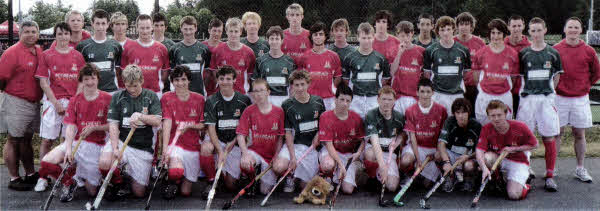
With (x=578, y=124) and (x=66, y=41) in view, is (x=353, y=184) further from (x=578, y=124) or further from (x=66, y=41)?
(x=66, y=41)

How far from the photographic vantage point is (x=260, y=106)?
16.0 ft

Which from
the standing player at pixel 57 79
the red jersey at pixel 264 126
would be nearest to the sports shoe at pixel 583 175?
the red jersey at pixel 264 126

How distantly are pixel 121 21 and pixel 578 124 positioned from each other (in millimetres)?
4571

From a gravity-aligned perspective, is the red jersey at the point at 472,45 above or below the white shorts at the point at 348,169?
above

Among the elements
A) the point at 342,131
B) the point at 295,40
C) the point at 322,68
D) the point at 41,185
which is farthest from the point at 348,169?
the point at 41,185

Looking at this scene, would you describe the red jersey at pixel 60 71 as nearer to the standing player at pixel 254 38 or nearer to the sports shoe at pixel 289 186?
the standing player at pixel 254 38

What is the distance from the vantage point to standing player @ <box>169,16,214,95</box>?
558 cm

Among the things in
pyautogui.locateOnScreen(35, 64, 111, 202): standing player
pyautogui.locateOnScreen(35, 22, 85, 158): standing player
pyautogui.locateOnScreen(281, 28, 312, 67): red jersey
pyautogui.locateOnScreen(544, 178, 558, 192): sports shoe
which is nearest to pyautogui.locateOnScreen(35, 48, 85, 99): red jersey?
pyautogui.locateOnScreen(35, 22, 85, 158): standing player

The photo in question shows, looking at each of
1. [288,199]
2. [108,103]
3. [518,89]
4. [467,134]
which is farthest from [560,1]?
[108,103]

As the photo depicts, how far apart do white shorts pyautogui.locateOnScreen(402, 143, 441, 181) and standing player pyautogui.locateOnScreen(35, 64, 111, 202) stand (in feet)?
8.66

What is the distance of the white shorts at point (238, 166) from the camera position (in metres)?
4.79

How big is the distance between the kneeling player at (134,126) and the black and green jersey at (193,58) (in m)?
0.91

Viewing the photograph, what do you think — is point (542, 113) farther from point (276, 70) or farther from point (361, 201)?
point (276, 70)

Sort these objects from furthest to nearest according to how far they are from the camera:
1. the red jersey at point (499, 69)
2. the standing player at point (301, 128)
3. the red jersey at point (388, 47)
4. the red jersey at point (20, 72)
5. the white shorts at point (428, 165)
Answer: the red jersey at point (388, 47) → the red jersey at point (499, 69) → the red jersey at point (20, 72) → the white shorts at point (428, 165) → the standing player at point (301, 128)
